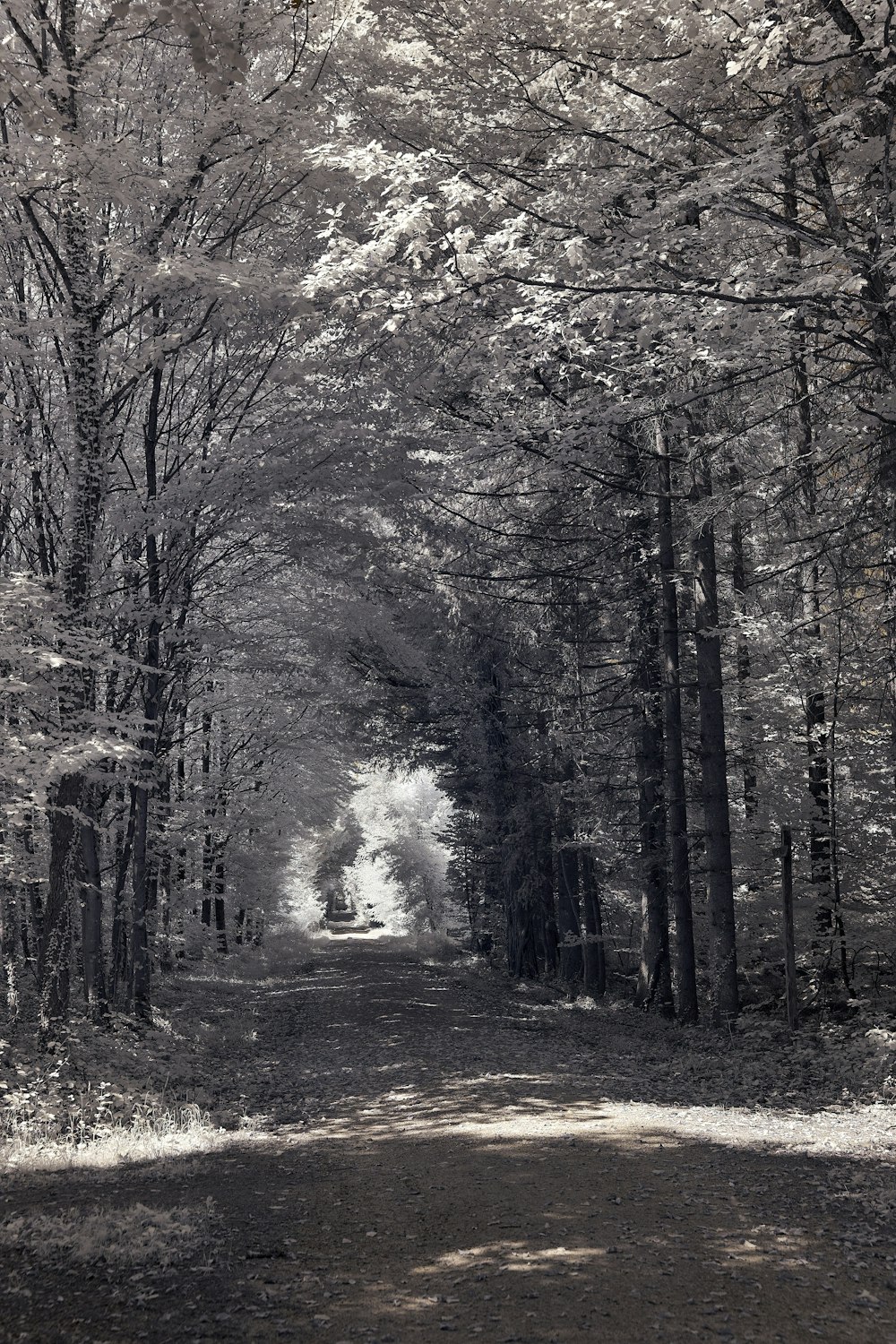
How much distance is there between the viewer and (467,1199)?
6941mm

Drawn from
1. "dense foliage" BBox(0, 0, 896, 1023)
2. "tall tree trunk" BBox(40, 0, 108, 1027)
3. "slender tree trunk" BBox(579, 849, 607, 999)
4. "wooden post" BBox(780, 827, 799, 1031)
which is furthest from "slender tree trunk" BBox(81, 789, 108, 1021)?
"slender tree trunk" BBox(579, 849, 607, 999)

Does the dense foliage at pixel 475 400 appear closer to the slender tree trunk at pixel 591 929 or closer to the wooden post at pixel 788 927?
the slender tree trunk at pixel 591 929

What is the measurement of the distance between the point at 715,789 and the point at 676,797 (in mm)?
1110

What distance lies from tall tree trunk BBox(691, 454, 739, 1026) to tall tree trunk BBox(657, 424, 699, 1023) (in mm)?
725

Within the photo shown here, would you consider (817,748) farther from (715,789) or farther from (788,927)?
(788,927)

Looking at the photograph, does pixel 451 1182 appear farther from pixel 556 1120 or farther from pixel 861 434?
pixel 861 434

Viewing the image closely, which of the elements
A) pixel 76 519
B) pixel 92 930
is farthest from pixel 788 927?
pixel 76 519

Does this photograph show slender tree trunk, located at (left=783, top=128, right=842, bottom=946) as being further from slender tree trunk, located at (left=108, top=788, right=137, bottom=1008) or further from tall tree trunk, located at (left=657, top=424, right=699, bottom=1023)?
slender tree trunk, located at (left=108, top=788, right=137, bottom=1008)

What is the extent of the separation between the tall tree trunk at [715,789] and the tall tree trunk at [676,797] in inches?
28.5

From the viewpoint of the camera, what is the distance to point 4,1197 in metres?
7.20

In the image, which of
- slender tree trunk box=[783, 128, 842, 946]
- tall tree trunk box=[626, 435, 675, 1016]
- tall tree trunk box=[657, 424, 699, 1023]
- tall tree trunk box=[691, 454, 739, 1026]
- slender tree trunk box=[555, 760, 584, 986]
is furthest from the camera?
slender tree trunk box=[555, 760, 584, 986]

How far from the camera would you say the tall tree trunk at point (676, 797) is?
16859 mm

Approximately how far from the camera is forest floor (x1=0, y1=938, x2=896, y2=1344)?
4.91 meters

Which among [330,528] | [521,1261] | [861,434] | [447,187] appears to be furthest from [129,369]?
[521,1261]
